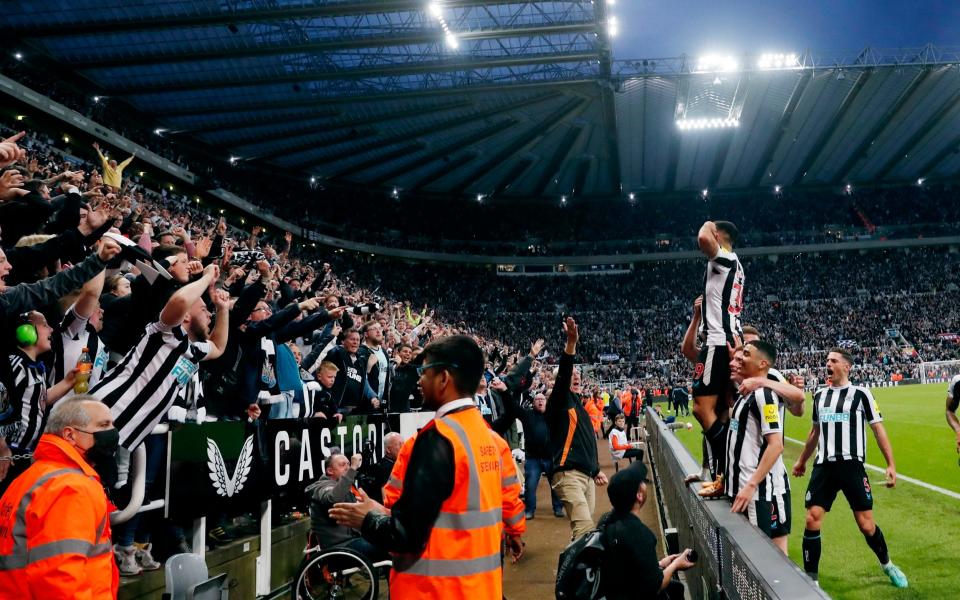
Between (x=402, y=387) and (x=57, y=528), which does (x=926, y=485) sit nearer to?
(x=402, y=387)

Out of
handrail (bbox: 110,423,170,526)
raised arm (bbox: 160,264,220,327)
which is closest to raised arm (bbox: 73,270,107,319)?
raised arm (bbox: 160,264,220,327)

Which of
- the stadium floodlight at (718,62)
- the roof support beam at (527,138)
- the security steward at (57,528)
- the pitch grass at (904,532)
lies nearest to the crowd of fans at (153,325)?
the security steward at (57,528)

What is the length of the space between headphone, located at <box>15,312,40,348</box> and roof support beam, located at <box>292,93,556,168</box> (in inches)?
1182

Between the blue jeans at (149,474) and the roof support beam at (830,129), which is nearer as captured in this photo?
the blue jeans at (149,474)

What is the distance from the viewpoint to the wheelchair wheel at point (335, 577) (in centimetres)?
563

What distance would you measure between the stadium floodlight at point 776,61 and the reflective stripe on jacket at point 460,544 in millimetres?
31180

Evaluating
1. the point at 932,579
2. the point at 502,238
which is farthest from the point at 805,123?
the point at 932,579

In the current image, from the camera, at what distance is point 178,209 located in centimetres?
2897

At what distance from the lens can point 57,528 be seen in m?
2.81

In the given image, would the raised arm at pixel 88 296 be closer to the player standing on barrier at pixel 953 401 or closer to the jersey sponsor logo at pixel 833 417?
the jersey sponsor logo at pixel 833 417

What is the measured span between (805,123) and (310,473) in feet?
120

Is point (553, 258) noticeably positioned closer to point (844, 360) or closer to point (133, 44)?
point (133, 44)

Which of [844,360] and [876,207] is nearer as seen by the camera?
[844,360]

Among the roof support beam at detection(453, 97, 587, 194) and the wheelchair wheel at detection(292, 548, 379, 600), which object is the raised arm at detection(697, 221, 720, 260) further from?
the roof support beam at detection(453, 97, 587, 194)
